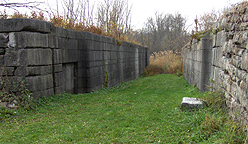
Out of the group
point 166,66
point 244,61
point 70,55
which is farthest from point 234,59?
point 166,66

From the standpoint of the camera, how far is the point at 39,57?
524 centimetres

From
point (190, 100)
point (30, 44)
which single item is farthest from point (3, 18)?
point (190, 100)

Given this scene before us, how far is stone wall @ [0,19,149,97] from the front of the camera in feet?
16.2

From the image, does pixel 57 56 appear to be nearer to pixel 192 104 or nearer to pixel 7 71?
pixel 7 71

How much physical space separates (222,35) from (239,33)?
1328 millimetres

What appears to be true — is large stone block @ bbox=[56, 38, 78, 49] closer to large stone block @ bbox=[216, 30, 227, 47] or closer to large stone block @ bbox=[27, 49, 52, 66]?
large stone block @ bbox=[27, 49, 52, 66]

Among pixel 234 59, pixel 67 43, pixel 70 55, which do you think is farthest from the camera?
pixel 70 55

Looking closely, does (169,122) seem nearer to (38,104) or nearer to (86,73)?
(38,104)

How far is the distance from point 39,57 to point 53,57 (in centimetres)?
61

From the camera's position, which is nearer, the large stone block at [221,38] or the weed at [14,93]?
the large stone block at [221,38]

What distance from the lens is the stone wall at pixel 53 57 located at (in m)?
4.93

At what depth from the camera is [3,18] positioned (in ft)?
17.7

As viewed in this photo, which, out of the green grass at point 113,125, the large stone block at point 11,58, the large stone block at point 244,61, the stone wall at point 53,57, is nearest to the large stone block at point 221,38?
the large stone block at point 244,61

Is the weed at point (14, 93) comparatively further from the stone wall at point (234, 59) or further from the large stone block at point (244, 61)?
the large stone block at point (244, 61)
